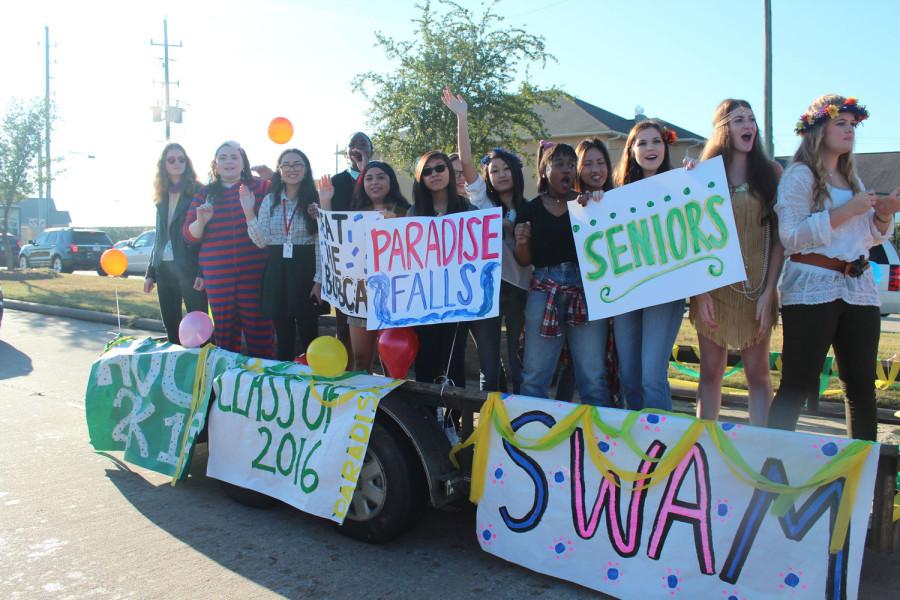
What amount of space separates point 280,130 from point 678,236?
3567 millimetres

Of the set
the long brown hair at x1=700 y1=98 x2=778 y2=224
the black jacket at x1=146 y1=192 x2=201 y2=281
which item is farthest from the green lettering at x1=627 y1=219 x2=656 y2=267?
the black jacket at x1=146 y1=192 x2=201 y2=281

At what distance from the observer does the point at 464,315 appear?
3.88m

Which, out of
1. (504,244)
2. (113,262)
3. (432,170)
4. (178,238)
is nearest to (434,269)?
(504,244)

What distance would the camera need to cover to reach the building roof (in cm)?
2952

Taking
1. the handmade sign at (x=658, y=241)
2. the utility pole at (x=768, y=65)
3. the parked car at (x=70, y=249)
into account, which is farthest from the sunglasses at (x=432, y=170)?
the parked car at (x=70, y=249)

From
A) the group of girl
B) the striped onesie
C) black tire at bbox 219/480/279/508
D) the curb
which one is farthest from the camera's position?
the curb

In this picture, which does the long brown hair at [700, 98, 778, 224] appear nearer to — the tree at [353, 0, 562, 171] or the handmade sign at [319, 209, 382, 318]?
the handmade sign at [319, 209, 382, 318]

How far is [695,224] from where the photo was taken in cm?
349

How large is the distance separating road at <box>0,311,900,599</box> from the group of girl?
0.96 meters

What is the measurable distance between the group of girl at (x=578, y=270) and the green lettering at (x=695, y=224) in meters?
0.27

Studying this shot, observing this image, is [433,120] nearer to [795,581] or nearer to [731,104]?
[731,104]

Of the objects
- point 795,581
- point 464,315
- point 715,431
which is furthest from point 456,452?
point 795,581

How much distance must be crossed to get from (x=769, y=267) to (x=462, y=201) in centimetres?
174

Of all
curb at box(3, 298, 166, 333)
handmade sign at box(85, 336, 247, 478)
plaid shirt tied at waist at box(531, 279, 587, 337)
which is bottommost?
curb at box(3, 298, 166, 333)
